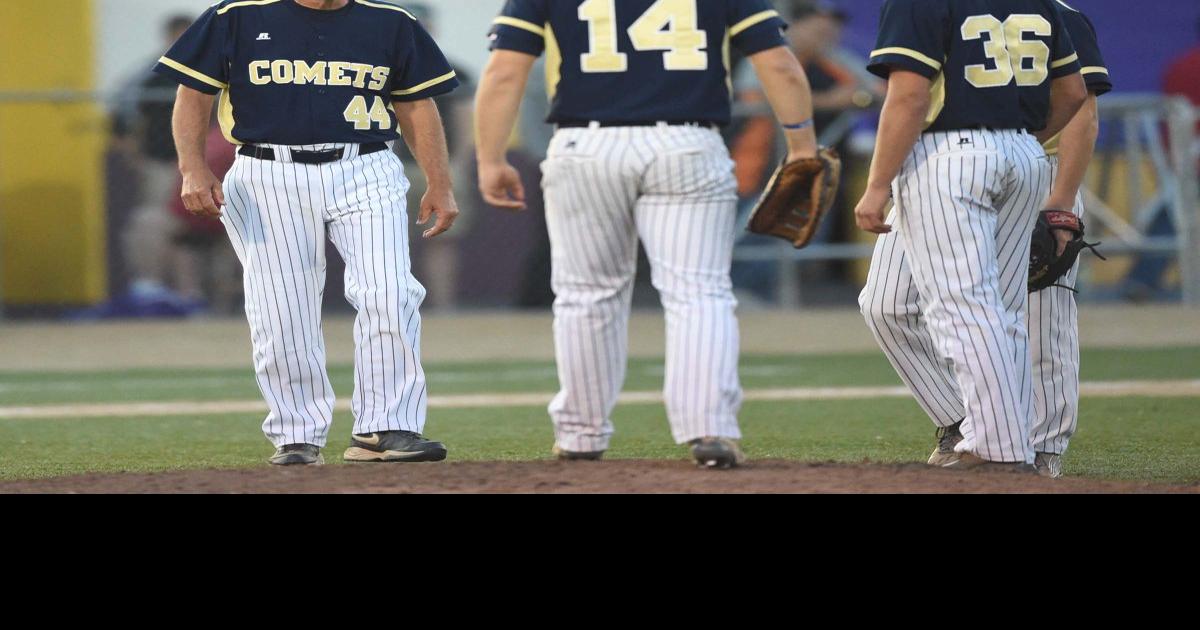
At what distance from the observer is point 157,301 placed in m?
13.1

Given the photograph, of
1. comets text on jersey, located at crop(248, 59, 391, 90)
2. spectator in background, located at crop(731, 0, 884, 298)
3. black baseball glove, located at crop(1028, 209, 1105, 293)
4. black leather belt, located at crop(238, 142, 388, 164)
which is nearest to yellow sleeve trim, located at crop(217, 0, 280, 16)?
comets text on jersey, located at crop(248, 59, 391, 90)

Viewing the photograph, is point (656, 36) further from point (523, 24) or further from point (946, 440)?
point (946, 440)

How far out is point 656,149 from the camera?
517 cm

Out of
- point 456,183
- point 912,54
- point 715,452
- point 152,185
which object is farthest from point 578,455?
point 152,185

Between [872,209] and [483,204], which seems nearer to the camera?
[872,209]

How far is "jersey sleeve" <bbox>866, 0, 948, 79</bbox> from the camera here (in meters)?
5.38

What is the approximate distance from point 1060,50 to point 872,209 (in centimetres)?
83

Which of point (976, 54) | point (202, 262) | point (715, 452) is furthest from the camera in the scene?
point (202, 262)

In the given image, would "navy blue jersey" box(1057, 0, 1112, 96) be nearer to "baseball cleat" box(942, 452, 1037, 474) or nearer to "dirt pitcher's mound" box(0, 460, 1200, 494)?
"baseball cleat" box(942, 452, 1037, 474)

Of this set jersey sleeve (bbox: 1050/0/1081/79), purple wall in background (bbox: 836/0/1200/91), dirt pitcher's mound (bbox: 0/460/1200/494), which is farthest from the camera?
purple wall in background (bbox: 836/0/1200/91)

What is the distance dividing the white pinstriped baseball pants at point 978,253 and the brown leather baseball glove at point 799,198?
30 cm

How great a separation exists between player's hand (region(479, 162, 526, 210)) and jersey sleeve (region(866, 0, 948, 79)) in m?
1.16
